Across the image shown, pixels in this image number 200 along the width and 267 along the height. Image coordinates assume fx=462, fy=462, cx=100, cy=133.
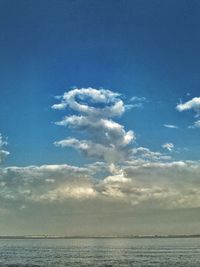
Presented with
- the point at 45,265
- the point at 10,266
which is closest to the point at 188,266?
the point at 45,265

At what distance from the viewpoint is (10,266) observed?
79.6 meters

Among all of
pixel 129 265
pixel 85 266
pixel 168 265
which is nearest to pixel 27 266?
pixel 85 266

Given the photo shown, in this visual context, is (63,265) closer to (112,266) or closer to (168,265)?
(112,266)

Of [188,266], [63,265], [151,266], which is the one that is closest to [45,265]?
[63,265]

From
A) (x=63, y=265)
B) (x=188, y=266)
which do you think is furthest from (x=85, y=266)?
(x=188, y=266)

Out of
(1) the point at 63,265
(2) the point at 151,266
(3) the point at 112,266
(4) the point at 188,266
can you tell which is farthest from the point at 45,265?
(4) the point at 188,266

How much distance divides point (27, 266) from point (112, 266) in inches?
581

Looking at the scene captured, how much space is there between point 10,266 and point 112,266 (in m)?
17.6

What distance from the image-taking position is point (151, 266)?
264ft

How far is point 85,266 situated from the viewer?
268ft

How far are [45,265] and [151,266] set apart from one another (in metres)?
19.0

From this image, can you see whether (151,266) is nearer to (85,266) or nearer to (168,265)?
(168,265)

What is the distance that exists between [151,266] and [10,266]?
2439 centimetres

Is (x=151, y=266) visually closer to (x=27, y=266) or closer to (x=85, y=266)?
(x=85, y=266)
